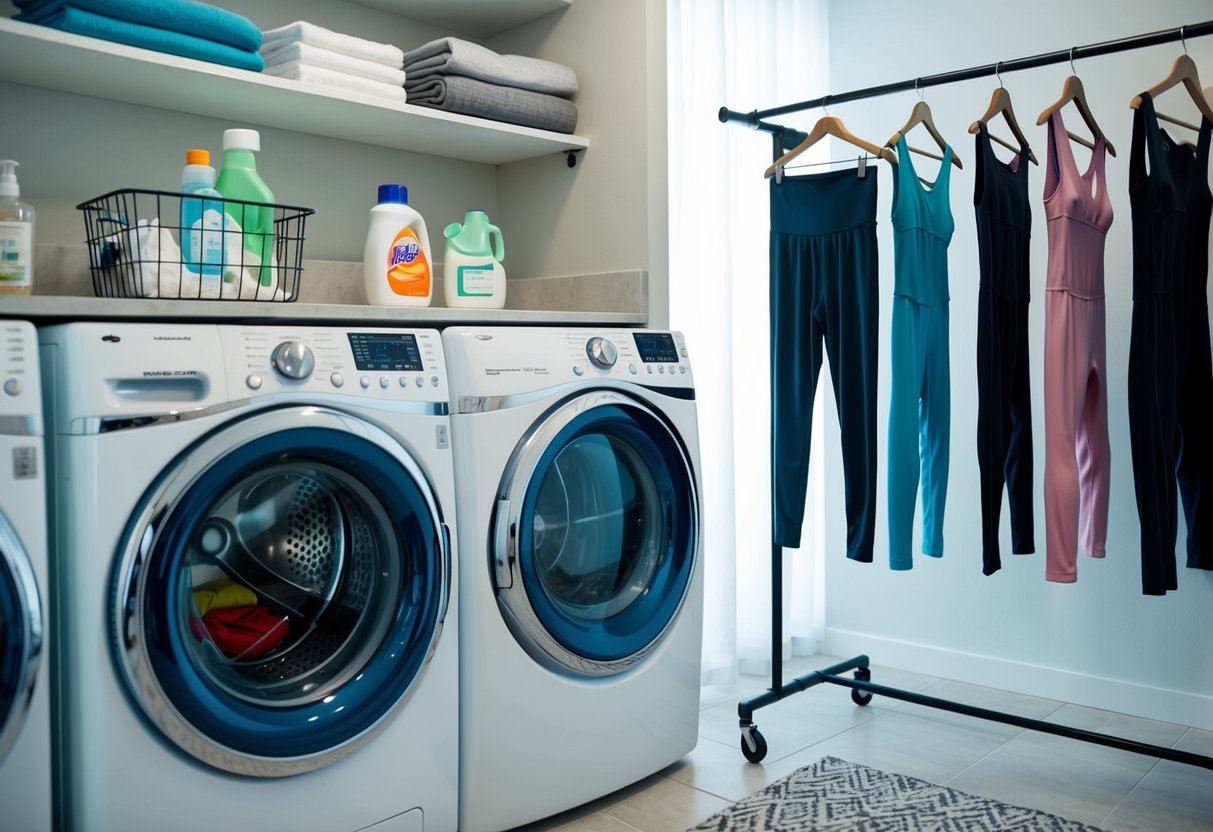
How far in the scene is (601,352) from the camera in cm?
204

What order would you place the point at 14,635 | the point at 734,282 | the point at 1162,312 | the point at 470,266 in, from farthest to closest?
the point at 734,282
the point at 470,266
the point at 1162,312
the point at 14,635

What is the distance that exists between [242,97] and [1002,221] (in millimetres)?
1605

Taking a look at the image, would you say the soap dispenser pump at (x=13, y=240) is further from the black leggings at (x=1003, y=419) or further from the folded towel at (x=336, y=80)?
the black leggings at (x=1003, y=419)

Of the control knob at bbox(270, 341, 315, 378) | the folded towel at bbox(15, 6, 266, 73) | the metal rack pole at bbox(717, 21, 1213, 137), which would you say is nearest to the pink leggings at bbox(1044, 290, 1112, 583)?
the metal rack pole at bbox(717, 21, 1213, 137)

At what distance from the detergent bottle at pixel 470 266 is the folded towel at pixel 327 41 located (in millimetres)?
388

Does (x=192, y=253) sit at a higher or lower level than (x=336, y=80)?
lower

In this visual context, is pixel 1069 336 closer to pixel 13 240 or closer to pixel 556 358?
pixel 556 358

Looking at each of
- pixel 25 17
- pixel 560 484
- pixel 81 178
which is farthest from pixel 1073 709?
pixel 25 17

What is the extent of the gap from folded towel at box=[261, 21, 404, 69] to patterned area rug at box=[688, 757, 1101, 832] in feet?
5.77

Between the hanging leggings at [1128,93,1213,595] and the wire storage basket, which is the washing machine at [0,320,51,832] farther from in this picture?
the hanging leggings at [1128,93,1213,595]

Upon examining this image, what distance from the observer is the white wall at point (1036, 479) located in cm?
253

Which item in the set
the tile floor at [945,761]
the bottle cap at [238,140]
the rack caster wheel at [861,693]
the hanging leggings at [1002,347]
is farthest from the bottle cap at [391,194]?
the rack caster wheel at [861,693]

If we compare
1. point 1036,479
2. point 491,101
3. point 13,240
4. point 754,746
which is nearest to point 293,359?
point 13,240

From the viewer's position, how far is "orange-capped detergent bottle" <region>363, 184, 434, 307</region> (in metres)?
2.12
